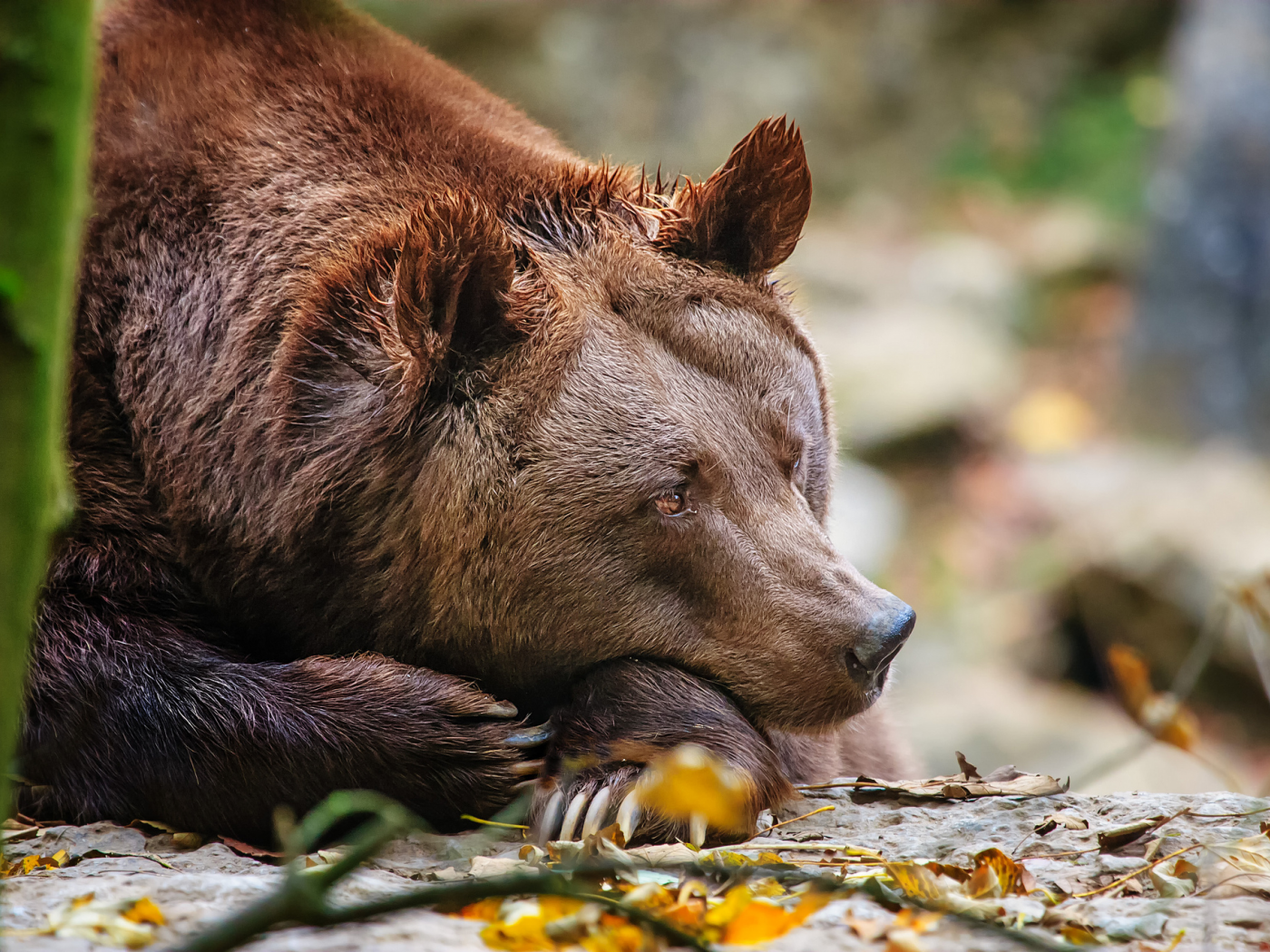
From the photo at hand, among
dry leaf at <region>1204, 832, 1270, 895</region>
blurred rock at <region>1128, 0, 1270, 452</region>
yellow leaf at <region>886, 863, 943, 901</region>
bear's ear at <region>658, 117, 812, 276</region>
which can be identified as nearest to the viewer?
yellow leaf at <region>886, 863, 943, 901</region>

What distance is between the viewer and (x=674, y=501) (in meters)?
3.13

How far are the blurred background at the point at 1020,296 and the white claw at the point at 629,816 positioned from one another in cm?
552

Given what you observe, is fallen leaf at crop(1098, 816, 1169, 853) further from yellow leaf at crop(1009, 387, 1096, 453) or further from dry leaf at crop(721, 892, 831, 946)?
yellow leaf at crop(1009, 387, 1096, 453)

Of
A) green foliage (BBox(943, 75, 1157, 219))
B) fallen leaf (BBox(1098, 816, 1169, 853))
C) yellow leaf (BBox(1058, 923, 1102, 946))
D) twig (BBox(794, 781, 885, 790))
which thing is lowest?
yellow leaf (BBox(1058, 923, 1102, 946))

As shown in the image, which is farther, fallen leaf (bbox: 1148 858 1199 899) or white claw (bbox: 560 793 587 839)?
white claw (bbox: 560 793 587 839)

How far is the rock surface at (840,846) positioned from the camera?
2.08 meters

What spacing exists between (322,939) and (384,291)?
64.5 inches

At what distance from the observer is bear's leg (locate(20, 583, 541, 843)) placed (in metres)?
2.99

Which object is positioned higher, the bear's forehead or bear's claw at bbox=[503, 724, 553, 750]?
the bear's forehead

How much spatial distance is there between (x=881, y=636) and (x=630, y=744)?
0.65 m

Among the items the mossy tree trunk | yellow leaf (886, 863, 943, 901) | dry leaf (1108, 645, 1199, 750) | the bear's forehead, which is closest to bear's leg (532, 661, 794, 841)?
yellow leaf (886, 863, 943, 901)

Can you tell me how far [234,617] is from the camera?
329 centimetres

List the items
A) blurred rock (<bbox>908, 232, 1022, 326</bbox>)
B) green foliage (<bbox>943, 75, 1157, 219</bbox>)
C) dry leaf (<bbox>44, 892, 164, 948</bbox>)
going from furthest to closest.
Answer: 1. green foliage (<bbox>943, 75, 1157, 219</bbox>)
2. blurred rock (<bbox>908, 232, 1022, 326</bbox>)
3. dry leaf (<bbox>44, 892, 164, 948</bbox>)

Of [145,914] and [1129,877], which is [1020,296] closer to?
[1129,877]
